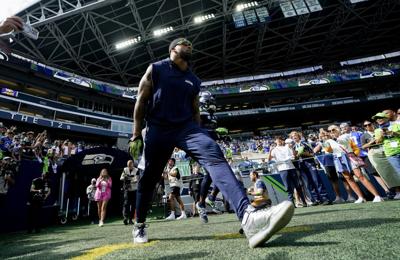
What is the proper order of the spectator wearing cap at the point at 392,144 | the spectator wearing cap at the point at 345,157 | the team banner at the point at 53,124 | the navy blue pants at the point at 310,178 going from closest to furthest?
1. the spectator wearing cap at the point at 392,144
2. the spectator wearing cap at the point at 345,157
3. the navy blue pants at the point at 310,178
4. the team banner at the point at 53,124

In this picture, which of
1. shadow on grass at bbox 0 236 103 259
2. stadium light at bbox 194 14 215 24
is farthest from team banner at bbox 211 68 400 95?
shadow on grass at bbox 0 236 103 259

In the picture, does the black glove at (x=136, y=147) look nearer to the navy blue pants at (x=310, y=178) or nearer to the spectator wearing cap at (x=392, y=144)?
the spectator wearing cap at (x=392, y=144)

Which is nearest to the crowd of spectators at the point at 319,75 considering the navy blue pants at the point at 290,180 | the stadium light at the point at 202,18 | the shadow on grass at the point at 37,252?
the stadium light at the point at 202,18

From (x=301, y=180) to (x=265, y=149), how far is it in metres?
17.6

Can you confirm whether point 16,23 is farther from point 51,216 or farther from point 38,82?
point 38,82

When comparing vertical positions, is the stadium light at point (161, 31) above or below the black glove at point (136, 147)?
above

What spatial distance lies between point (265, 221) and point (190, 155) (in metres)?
0.95

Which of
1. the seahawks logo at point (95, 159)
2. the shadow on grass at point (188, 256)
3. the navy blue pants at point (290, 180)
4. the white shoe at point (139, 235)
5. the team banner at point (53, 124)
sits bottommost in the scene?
the shadow on grass at point (188, 256)

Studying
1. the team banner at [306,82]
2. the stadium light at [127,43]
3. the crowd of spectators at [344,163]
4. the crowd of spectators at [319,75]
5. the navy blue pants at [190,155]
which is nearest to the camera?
the navy blue pants at [190,155]

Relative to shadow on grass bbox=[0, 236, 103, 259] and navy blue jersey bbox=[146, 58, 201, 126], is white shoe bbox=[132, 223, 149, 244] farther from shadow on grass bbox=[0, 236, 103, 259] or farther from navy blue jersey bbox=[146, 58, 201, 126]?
navy blue jersey bbox=[146, 58, 201, 126]

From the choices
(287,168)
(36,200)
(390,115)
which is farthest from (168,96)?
(36,200)

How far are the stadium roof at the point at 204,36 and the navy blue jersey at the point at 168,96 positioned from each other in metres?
20.4

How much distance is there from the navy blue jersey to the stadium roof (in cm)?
2041

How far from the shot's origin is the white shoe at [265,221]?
6.02 feet
